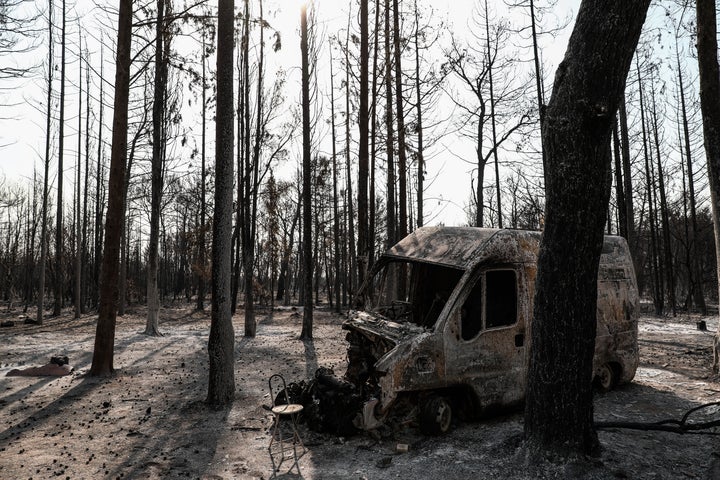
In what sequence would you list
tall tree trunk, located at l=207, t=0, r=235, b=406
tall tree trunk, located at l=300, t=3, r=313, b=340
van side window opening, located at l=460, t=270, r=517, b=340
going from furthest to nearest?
tall tree trunk, located at l=300, t=3, r=313, b=340, tall tree trunk, located at l=207, t=0, r=235, b=406, van side window opening, located at l=460, t=270, r=517, b=340

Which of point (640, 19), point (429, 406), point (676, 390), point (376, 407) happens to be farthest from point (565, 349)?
point (676, 390)

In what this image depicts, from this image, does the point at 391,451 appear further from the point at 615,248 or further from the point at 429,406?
the point at 615,248

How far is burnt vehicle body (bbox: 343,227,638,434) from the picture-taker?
532cm

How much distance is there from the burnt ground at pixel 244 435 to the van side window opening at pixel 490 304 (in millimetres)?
1329

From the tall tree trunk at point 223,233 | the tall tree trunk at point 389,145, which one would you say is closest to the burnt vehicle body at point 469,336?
the tall tree trunk at point 223,233

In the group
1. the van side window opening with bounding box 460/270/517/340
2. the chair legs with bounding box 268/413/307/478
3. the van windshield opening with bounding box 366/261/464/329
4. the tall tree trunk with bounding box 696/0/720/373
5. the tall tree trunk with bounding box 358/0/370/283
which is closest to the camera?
the chair legs with bounding box 268/413/307/478

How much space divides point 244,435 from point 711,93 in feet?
33.6

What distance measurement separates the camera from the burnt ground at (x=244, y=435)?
4.56 metres

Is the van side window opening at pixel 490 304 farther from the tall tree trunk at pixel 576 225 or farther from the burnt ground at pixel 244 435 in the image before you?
the tall tree trunk at pixel 576 225

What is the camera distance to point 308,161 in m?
14.0

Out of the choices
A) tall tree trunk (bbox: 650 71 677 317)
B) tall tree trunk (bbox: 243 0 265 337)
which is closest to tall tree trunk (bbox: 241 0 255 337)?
tall tree trunk (bbox: 243 0 265 337)

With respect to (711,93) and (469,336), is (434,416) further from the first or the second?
(711,93)

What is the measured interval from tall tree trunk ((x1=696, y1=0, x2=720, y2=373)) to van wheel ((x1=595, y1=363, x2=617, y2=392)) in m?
2.73

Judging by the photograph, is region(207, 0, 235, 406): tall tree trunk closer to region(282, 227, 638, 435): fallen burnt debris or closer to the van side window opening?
region(282, 227, 638, 435): fallen burnt debris
